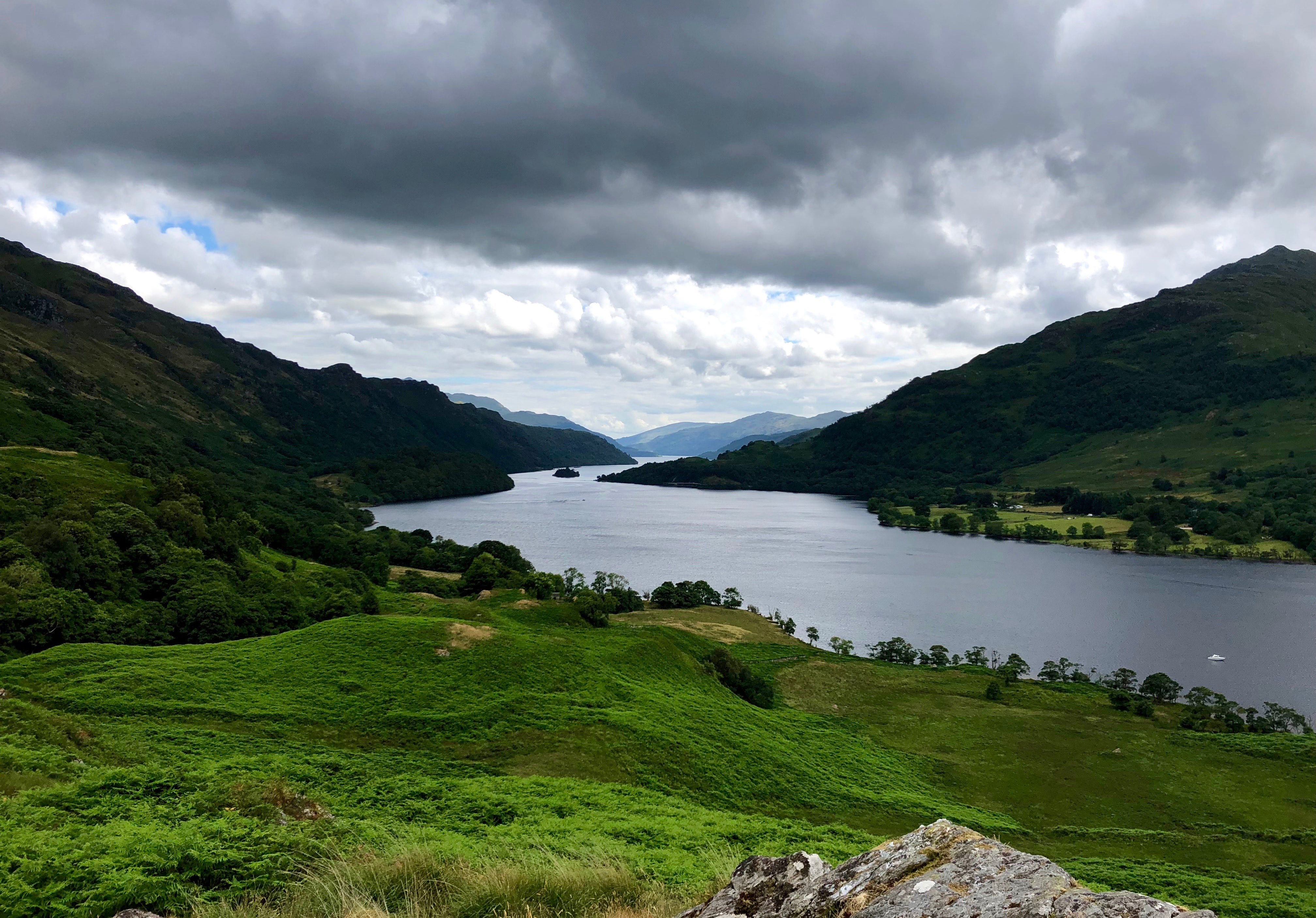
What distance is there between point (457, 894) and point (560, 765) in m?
18.6

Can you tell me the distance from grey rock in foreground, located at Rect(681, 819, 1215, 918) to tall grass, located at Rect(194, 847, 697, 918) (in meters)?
1.39

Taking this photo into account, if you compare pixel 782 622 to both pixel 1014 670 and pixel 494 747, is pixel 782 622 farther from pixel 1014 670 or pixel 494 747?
pixel 494 747

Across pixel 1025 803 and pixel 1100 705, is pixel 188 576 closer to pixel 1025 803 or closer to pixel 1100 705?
pixel 1025 803

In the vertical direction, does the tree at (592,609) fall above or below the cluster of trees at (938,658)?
above

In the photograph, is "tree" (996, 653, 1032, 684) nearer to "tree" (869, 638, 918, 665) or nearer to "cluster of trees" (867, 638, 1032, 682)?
"cluster of trees" (867, 638, 1032, 682)

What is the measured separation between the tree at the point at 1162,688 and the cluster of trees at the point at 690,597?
47658mm

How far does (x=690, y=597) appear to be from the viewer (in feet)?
308

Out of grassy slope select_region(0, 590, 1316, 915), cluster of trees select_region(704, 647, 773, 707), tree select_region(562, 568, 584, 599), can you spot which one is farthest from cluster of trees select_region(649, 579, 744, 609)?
cluster of trees select_region(704, 647, 773, 707)

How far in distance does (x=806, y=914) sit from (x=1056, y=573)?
14541cm

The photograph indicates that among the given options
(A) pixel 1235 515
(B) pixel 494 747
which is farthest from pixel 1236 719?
(A) pixel 1235 515

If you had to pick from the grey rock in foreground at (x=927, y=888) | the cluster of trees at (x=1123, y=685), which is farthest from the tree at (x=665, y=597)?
the grey rock in foreground at (x=927, y=888)

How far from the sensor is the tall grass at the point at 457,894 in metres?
8.09

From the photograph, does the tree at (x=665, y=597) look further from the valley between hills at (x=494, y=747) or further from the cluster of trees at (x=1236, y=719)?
the cluster of trees at (x=1236, y=719)

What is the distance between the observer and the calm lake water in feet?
265
